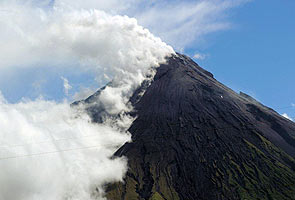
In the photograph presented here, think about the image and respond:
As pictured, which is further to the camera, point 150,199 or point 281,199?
point 150,199

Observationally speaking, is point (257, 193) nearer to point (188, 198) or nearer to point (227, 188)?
point (227, 188)

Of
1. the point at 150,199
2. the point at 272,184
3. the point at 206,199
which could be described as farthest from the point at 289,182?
the point at 150,199

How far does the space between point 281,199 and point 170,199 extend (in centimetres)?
6681

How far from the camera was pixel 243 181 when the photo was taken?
19962cm

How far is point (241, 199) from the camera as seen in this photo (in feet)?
609

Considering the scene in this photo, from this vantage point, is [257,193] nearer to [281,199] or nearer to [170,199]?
[281,199]

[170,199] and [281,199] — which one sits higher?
[170,199]

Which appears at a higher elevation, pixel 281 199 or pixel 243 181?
pixel 243 181

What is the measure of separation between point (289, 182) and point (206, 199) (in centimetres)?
5381

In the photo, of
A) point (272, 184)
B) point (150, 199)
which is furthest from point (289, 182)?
point (150, 199)

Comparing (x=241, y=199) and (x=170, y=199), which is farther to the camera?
(x=170, y=199)

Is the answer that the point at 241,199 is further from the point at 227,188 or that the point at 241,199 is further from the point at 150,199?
the point at 150,199

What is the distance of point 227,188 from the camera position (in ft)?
639

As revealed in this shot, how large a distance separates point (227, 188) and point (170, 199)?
36817 millimetres
